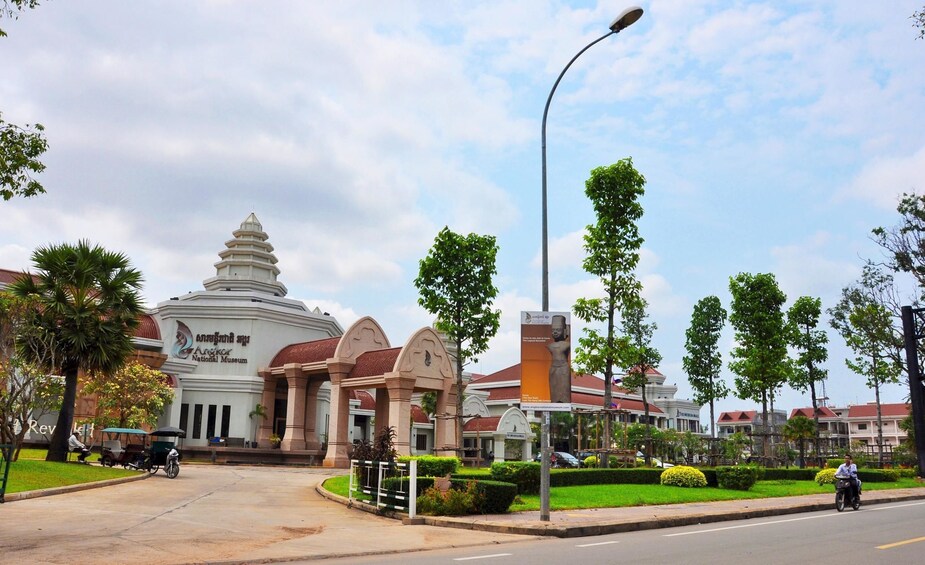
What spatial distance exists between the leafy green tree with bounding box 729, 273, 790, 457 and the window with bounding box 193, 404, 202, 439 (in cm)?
3285

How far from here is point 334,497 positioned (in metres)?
21.1

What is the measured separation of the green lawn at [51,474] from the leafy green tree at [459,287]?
15.4 m

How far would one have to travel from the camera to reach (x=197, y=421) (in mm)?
45125

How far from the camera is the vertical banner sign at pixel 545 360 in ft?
52.2

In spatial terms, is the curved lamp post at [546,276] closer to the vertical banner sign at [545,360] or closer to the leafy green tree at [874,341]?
the vertical banner sign at [545,360]

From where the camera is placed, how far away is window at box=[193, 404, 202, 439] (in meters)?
44.9

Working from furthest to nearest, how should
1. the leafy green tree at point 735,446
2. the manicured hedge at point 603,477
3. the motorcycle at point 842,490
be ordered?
the leafy green tree at point 735,446 < the manicured hedge at point 603,477 < the motorcycle at point 842,490

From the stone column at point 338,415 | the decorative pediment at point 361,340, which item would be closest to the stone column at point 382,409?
the stone column at point 338,415

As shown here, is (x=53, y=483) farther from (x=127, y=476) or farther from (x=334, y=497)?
(x=334, y=497)

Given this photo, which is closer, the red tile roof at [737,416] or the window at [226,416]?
the window at [226,416]

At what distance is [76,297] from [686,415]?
83950mm

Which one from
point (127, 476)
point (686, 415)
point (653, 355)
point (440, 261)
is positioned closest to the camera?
point (127, 476)

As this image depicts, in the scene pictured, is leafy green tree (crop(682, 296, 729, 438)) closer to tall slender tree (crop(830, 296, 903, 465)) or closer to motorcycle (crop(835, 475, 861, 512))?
tall slender tree (crop(830, 296, 903, 465))

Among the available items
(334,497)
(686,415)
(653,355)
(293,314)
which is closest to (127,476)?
(334,497)
